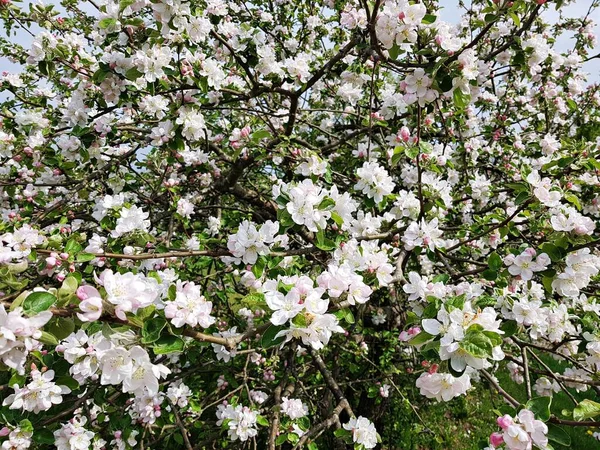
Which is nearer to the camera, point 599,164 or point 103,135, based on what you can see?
point 599,164

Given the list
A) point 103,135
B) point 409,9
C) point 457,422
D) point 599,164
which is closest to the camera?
point 409,9

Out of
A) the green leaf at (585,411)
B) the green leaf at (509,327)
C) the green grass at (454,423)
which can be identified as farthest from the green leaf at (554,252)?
the green grass at (454,423)

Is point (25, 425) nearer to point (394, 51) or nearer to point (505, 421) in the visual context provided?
point (505, 421)

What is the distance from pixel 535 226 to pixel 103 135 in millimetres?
2561

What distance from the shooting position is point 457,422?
201 inches

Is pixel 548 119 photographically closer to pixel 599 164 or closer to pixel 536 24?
pixel 536 24

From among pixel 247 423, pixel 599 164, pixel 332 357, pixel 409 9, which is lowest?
pixel 332 357

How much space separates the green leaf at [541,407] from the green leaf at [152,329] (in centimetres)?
120

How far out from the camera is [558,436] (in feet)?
4.32

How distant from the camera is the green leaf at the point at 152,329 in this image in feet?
3.78

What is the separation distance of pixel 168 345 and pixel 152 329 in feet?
0.23

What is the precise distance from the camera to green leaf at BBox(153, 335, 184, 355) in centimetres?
118

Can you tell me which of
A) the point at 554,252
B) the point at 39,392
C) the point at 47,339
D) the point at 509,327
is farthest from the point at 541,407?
the point at 39,392

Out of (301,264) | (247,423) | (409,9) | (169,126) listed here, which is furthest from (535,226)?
(169,126)
